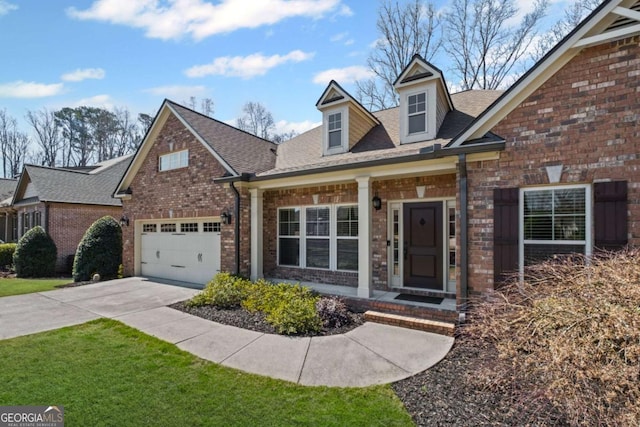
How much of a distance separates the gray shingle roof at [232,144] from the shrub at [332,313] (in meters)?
4.82

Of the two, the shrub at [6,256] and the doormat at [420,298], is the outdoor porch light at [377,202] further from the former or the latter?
the shrub at [6,256]

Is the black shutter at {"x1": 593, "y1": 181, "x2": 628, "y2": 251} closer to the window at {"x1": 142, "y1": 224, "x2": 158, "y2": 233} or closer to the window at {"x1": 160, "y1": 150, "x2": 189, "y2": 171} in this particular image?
the window at {"x1": 160, "y1": 150, "x2": 189, "y2": 171}

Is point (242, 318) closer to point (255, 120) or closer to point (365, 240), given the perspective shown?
point (365, 240)

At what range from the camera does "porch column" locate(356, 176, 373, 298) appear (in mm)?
7195

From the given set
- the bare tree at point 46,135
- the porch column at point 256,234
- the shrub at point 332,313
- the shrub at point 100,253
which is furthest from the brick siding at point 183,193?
the bare tree at point 46,135

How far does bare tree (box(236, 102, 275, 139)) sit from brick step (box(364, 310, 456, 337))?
24241 millimetres

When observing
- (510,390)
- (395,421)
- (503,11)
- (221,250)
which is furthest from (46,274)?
(503,11)

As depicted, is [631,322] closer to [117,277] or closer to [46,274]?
[117,277]

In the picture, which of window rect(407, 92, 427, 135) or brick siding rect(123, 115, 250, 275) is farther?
brick siding rect(123, 115, 250, 275)

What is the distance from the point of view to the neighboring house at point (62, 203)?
1566 cm

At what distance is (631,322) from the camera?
2801mm

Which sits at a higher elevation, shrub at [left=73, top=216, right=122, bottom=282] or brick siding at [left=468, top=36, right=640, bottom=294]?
brick siding at [left=468, top=36, right=640, bottom=294]

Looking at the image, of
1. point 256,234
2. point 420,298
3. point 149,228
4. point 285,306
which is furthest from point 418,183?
point 149,228
